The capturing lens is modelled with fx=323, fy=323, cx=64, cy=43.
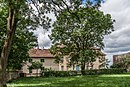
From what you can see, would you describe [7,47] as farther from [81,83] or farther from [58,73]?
[58,73]

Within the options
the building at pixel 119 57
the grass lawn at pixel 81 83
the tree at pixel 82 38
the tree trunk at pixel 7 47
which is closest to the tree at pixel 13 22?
the tree trunk at pixel 7 47

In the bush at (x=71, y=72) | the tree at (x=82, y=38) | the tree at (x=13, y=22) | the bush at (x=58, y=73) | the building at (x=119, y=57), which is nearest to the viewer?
the tree at (x=13, y=22)

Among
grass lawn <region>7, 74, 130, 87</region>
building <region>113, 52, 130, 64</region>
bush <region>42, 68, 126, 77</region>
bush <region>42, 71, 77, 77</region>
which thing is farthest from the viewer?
building <region>113, 52, 130, 64</region>

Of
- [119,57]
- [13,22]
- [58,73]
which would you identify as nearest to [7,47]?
[13,22]

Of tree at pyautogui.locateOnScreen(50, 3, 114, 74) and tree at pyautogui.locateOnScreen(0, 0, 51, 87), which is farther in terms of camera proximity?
tree at pyautogui.locateOnScreen(50, 3, 114, 74)

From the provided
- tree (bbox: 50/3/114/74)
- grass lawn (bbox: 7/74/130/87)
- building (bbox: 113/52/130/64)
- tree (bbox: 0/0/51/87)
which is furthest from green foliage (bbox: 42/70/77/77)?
tree (bbox: 0/0/51/87)

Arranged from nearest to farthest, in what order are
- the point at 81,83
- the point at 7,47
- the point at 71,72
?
the point at 7,47 < the point at 81,83 < the point at 71,72

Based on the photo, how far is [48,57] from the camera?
104188 mm

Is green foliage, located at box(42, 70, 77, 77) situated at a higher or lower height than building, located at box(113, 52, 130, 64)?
lower

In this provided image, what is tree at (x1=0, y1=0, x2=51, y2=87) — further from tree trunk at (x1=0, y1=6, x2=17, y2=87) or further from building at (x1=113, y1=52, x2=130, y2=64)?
building at (x1=113, y1=52, x2=130, y2=64)

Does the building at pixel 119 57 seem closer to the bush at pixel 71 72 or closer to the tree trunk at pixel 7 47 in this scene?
the bush at pixel 71 72

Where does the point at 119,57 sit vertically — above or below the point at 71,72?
above

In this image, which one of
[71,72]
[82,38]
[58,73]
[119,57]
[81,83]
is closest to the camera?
[81,83]

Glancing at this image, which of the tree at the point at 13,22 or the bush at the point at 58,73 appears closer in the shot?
the tree at the point at 13,22
